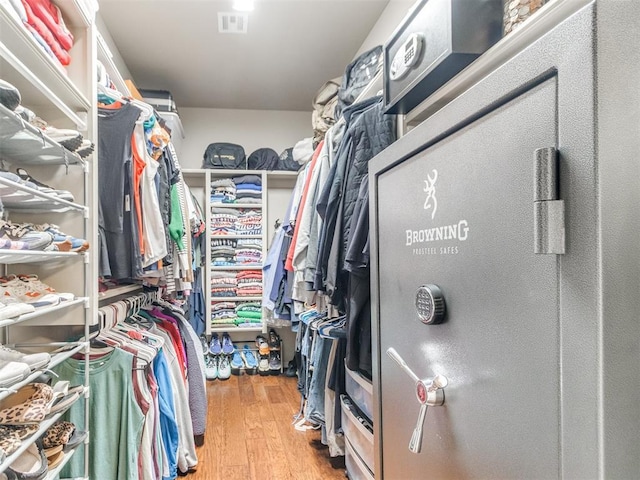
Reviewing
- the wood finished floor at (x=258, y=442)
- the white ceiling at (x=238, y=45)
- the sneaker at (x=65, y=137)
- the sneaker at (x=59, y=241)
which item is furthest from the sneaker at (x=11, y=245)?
the white ceiling at (x=238, y=45)

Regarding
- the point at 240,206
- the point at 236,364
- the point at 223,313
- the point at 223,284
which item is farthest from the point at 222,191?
Result: the point at 236,364

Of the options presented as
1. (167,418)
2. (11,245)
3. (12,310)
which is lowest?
Answer: (167,418)

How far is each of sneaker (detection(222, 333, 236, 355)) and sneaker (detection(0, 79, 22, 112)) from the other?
2.96 m

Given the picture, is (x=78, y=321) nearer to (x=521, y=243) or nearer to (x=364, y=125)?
(x=364, y=125)

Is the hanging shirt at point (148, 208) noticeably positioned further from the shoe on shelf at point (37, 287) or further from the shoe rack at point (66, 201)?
the shoe on shelf at point (37, 287)

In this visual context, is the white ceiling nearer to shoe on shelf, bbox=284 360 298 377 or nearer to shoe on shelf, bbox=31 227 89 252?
shoe on shelf, bbox=31 227 89 252

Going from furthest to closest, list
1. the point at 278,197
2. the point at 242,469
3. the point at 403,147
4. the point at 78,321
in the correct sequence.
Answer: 1. the point at 278,197
2. the point at 242,469
3. the point at 78,321
4. the point at 403,147

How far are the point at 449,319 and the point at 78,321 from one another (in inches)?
50.4

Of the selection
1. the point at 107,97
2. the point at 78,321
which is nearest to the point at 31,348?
the point at 78,321

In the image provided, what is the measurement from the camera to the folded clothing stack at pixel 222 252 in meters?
3.63

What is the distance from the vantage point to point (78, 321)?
135 cm

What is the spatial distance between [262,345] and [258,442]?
1.40m

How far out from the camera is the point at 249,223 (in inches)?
147

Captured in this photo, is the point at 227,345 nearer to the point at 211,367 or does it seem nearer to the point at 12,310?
the point at 211,367
